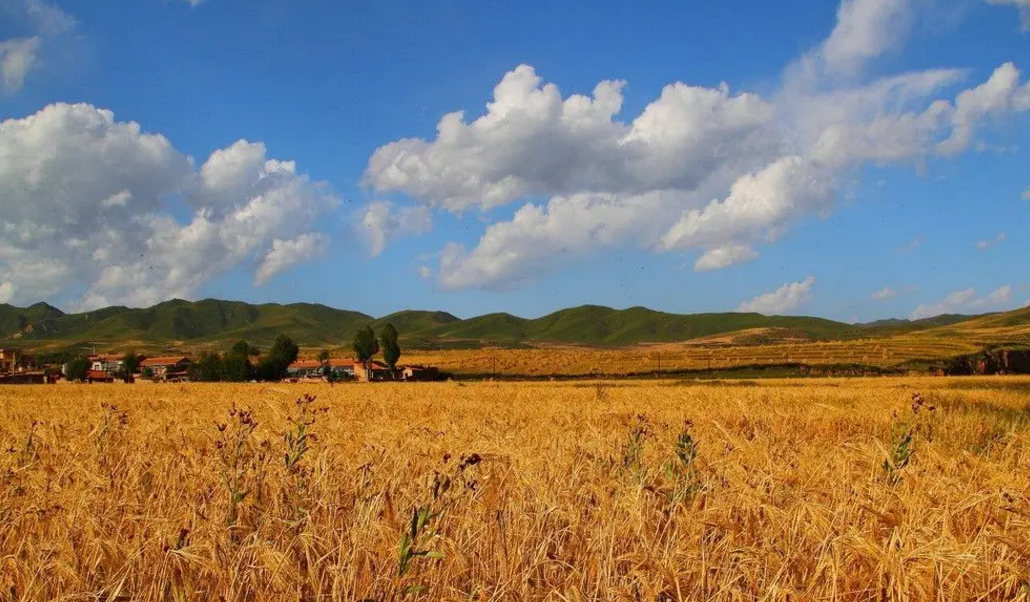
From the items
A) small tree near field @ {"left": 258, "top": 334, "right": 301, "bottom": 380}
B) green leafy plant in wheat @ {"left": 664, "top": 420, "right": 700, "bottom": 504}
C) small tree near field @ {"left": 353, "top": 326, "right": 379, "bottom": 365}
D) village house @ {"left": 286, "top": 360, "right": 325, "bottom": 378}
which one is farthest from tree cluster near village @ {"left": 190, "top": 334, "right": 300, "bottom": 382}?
green leafy plant in wheat @ {"left": 664, "top": 420, "right": 700, "bottom": 504}

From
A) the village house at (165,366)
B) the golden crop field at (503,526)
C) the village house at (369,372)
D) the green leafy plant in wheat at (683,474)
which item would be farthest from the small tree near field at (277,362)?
the green leafy plant in wheat at (683,474)

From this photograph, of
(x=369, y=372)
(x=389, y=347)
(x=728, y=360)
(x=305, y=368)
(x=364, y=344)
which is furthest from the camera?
(x=364, y=344)

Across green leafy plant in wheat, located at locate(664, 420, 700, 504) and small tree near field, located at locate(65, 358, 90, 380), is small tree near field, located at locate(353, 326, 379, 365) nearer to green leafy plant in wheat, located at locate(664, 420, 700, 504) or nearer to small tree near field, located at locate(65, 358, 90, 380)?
small tree near field, located at locate(65, 358, 90, 380)

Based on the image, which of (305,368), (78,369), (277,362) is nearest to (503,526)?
(277,362)

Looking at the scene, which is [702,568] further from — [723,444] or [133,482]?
[723,444]

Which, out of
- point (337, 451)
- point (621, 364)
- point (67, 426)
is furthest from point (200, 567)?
point (621, 364)

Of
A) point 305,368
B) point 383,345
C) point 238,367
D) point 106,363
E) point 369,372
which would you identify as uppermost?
point 383,345

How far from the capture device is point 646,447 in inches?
301

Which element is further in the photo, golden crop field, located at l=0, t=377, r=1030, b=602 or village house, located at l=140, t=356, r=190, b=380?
→ village house, located at l=140, t=356, r=190, b=380

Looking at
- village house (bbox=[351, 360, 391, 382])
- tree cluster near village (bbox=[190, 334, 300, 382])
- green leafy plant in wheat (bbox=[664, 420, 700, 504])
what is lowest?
village house (bbox=[351, 360, 391, 382])

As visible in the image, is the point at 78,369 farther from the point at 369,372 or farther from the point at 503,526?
the point at 503,526

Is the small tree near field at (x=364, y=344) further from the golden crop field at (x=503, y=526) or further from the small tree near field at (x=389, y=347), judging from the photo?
the golden crop field at (x=503, y=526)

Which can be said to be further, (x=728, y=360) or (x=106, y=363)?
(x=106, y=363)

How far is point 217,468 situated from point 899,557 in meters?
5.26
